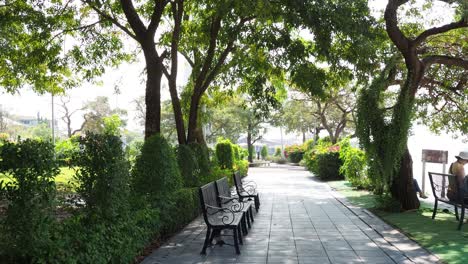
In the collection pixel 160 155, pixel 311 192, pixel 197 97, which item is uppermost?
pixel 197 97

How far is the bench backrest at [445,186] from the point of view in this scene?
855 cm

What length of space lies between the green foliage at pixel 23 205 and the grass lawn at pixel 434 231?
523 centimetres

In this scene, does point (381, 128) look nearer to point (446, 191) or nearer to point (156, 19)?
point (446, 191)

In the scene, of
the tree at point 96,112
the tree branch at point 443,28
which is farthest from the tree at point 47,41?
the tree at point 96,112

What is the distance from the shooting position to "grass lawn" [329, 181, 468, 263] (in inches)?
272

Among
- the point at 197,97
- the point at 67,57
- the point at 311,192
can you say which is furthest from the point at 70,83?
the point at 311,192

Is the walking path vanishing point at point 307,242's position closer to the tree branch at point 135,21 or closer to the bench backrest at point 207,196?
the bench backrest at point 207,196

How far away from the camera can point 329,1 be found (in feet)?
31.6

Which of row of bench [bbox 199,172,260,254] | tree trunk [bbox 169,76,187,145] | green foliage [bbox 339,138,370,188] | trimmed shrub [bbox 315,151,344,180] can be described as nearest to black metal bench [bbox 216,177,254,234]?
row of bench [bbox 199,172,260,254]

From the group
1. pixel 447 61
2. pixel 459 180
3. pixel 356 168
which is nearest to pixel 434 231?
pixel 459 180

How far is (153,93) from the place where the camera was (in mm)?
10664

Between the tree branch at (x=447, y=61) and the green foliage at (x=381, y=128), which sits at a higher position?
the tree branch at (x=447, y=61)

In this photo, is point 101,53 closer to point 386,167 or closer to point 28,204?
point 386,167

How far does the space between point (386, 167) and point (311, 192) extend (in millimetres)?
6868
